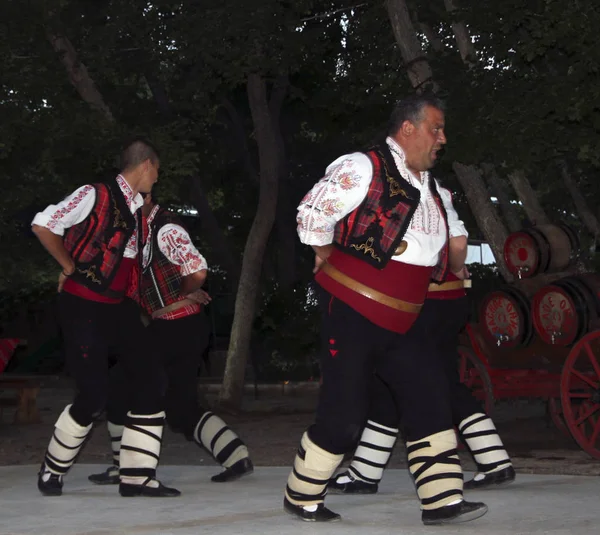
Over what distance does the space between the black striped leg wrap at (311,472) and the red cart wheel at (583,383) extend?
4388 mm

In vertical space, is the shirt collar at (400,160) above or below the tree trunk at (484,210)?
above

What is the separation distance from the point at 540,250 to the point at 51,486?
542cm

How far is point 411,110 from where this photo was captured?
5301mm

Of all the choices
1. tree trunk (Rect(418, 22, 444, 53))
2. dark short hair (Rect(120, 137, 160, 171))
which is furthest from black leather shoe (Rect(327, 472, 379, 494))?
tree trunk (Rect(418, 22, 444, 53))

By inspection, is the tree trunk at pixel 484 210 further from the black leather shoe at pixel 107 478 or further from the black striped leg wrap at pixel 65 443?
the black striped leg wrap at pixel 65 443

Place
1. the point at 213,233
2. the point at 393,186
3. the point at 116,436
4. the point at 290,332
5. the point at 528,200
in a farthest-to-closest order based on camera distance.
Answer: the point at 290,332 → the point at 213,233 → the point at 528,200 → the point at 116,436 → the point at 393,186

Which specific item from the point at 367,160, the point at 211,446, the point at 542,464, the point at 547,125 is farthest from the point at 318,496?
the point at 547,125

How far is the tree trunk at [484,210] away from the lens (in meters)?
12.9

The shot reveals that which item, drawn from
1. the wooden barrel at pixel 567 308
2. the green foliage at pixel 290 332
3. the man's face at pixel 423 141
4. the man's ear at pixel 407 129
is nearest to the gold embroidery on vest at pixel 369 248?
the man's face at pixel 423 141

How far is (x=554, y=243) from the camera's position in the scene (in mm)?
10547

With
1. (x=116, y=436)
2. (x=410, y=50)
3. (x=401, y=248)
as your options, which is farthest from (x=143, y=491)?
(x=410, y=50)

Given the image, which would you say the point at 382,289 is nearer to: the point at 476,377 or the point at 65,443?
the point at 65,443

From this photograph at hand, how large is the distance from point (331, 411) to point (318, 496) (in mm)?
407

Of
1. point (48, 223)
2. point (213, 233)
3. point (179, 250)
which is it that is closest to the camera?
point (48, 223)
